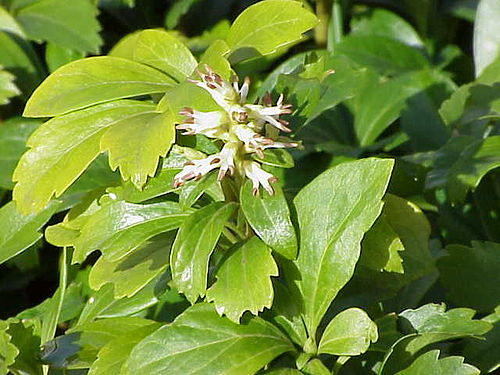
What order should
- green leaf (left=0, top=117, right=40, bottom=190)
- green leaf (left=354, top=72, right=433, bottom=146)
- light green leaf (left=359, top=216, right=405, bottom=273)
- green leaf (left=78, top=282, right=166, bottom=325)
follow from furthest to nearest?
green leaf (left=354, top=72, right=433, bottom=146), green leaf (left=0, top=117, right=40, bottom=190), green leaf (left=78, top=282, right=166, bottom=325), light green leaf (left=359, top=216, right=405, bottom=273)

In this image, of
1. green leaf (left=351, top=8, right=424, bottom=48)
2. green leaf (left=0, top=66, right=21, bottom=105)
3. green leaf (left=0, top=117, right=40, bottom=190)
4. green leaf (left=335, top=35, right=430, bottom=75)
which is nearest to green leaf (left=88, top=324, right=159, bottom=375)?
green leaf (left=0, top=117, right=40, bottom=190)

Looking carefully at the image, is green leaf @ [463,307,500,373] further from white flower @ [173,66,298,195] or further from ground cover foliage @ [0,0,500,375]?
white flower @ [173,66,298,195]

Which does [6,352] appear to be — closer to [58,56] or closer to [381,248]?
[381,248]

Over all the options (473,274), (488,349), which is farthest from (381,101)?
(488,349)

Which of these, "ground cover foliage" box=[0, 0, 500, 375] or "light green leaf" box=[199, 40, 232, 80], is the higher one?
"light green leaf" box=[199, 40, 232, 80]

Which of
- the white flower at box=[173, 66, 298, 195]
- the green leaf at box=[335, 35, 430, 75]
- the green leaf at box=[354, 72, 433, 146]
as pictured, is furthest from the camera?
the green leaf at box=[335, 35, 430, 75]

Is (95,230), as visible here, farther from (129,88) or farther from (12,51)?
(12,51)

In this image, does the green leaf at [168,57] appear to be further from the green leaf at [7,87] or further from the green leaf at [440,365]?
the green leaf at [7,87]
